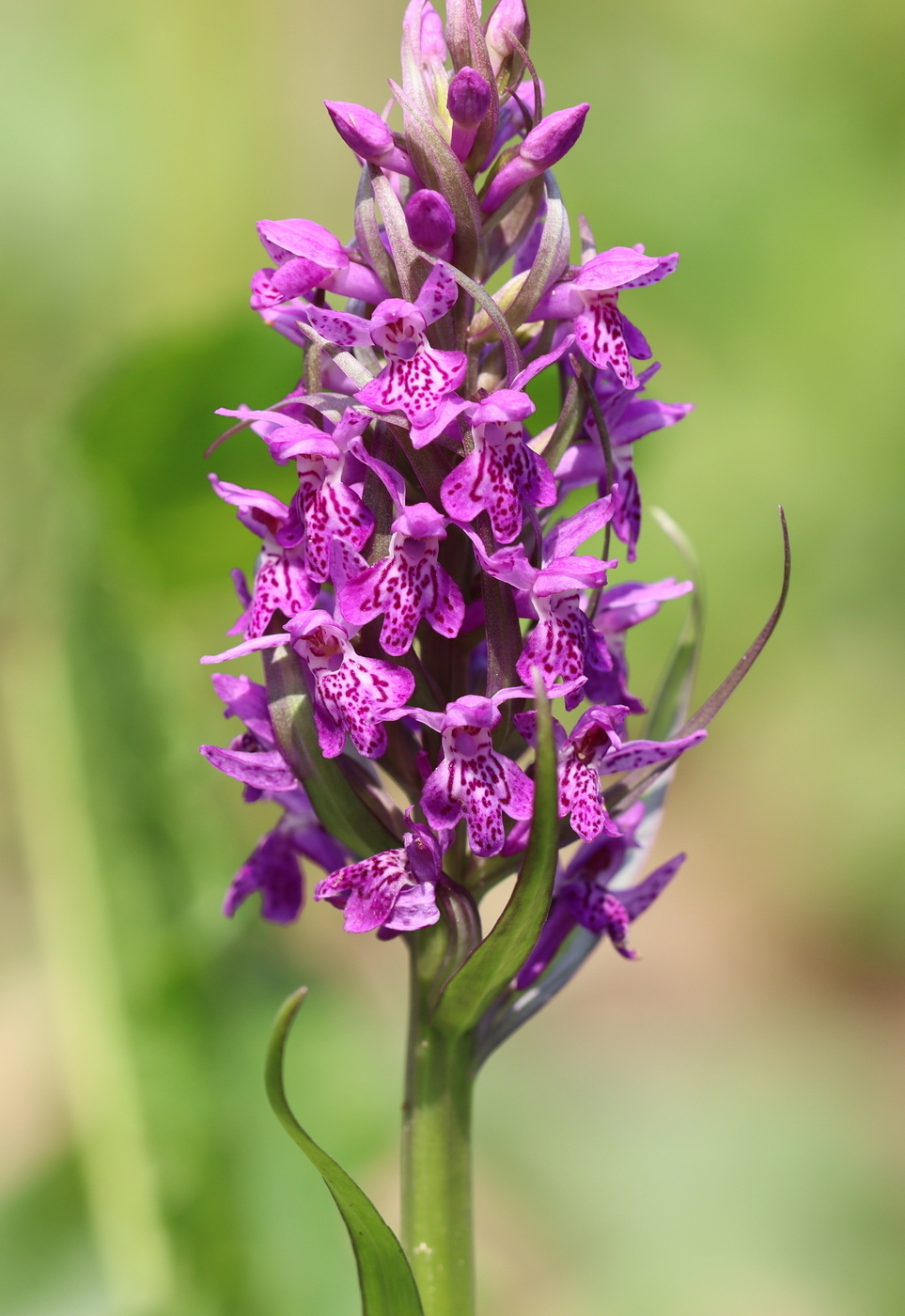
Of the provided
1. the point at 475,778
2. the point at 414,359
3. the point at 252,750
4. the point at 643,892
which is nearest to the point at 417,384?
the point at 414,359

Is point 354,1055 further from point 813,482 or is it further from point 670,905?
point 813,482

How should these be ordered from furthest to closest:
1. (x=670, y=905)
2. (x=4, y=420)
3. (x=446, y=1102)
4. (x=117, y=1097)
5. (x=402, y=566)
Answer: (x=670, y=905)
(x=4, y=420)
(x=117, y=1097)
(x=446, y=1102)
(x=402, y=566)

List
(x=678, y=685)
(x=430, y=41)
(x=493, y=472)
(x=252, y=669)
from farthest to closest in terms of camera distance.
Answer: (x=252, y=669) < (x=678, y=685) < (x=430, y=41) < (x=493, y=472)

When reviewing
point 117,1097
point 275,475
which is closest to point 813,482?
point 275,475

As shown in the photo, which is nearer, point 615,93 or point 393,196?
point 393,196

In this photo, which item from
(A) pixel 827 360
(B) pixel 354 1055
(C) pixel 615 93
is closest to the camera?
(B) pixel 354 1055

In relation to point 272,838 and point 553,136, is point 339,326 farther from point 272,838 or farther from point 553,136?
point 272,838

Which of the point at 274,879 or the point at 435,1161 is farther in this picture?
the point at 274,879
